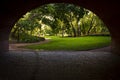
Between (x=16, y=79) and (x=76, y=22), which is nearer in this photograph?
(x=16, y=79)

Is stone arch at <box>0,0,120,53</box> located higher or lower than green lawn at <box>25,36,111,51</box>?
higher

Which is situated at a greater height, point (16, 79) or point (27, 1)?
point (27, 1)

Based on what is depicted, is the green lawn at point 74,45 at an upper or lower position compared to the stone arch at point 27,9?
lower

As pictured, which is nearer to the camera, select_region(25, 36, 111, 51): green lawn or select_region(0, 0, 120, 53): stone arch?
select_region(0, 0, 120, 53): stone arch

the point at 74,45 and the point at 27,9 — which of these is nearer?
the point at 27,9

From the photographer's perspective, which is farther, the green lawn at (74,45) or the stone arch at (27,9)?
the green lawn at (74,45)

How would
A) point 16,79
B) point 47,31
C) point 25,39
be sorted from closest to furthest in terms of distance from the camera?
point 16,79, point 25,39, point 47,31

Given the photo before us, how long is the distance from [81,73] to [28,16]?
22.2 metres

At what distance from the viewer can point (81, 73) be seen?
902 centimetres

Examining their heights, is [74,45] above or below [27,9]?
below
